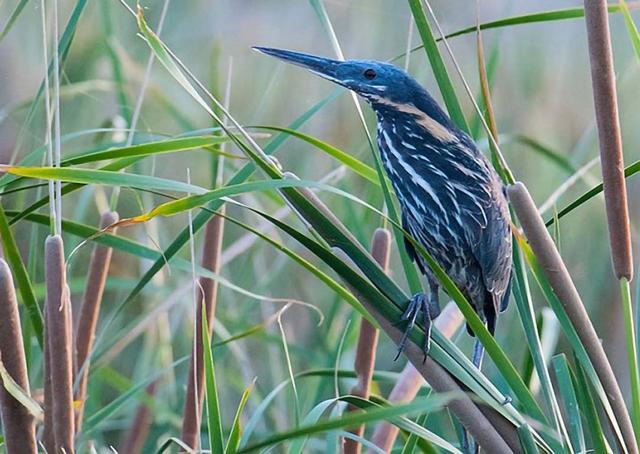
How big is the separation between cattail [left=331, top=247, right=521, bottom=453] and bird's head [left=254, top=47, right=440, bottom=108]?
576mm

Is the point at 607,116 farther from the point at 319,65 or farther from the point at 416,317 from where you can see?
the point at 319,65

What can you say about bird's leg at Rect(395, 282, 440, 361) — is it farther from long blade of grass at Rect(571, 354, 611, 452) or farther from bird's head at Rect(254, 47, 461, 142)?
bird's head at Rect(254, 47, 461, 142)

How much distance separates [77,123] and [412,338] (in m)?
1.87

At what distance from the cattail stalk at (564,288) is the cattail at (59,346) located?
480mm

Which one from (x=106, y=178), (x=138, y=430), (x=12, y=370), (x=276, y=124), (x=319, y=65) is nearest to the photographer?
(x=106, y=178)

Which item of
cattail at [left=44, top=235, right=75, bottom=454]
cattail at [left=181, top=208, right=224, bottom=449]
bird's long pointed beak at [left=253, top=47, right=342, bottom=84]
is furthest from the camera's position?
bird's long pointed beak at [left=253, top=47, right=342, bottom=84]

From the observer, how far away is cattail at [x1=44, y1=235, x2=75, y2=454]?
1090 mm

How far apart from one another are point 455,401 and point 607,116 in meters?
0.33

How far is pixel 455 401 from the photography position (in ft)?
3.44

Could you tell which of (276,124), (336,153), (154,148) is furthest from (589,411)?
(276,124)

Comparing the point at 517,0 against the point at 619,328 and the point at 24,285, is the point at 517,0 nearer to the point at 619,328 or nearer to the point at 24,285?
the point at 619,328

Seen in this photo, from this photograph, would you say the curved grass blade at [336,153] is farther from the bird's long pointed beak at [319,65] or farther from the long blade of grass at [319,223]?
the bird's long pointed beak at [319,65]

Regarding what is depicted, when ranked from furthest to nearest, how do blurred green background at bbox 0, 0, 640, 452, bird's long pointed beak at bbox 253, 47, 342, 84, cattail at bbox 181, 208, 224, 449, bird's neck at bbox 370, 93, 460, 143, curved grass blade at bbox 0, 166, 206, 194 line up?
blurred green background at bbox 0, 0, 640, 452, bird's neck at bbox 370, 93, 460, 143, bird's long pointed beak at bbox 253, 47, 342, 84, cattail at bbox 181, 208, 224, 449, curved grass blade at bbox 0, 166, 206, 194

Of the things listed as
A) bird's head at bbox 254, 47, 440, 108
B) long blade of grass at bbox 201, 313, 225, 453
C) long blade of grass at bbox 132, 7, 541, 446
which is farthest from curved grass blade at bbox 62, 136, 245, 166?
bird's head at bbox 254, 47, 440, 108
